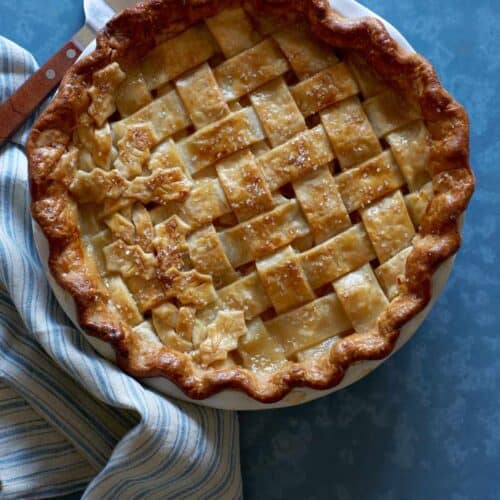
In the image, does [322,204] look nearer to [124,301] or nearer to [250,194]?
[250,194]

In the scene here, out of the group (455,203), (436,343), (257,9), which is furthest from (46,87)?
(436,343)

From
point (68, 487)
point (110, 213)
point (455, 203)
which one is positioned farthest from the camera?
point (68, 487)

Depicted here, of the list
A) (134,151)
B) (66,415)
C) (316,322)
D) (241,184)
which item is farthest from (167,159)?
(66,415)

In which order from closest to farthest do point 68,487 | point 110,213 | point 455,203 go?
point 455,203, point 110,213, point 68,487

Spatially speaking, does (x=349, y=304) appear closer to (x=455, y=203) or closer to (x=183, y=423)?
(x=455, y=203)

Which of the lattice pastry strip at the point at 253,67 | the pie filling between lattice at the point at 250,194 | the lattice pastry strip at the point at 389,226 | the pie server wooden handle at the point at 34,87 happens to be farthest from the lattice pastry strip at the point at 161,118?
the lattice pastry strip at the point at 389,226

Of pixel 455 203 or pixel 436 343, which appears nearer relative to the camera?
pixel 455 203

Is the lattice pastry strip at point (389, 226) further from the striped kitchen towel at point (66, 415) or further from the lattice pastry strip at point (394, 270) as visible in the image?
the striped kitchen towel at point (66, 415)
